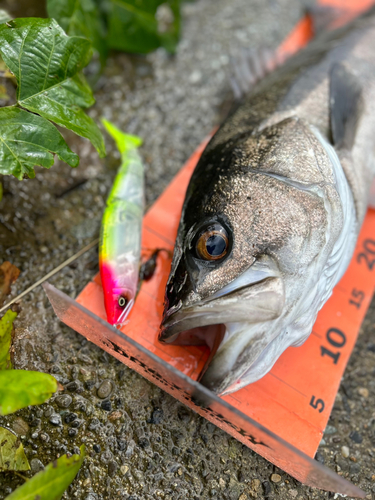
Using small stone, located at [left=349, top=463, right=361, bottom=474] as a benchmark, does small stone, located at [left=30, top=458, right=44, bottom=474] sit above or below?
above

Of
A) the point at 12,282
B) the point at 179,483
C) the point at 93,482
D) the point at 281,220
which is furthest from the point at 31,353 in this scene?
the point at 281,220

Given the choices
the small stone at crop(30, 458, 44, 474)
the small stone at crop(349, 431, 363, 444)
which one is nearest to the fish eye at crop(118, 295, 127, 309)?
the small stone at crop(30, 458, 44, 474)

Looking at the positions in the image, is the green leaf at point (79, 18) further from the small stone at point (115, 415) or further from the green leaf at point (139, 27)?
the small stone at point (115, 415)

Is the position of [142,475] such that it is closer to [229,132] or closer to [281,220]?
[281,220]

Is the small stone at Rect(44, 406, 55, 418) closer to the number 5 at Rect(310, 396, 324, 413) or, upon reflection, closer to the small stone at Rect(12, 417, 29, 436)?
the small stone at Rect(12, 417, 29, 436)

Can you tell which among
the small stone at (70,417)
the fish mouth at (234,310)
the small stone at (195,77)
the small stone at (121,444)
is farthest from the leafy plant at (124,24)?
the small stone at (121,444)

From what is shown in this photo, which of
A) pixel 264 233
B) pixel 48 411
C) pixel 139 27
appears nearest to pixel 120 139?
pixel 139 27
